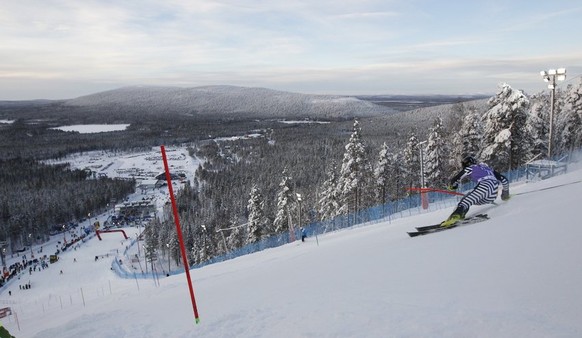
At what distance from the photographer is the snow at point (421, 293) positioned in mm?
4406

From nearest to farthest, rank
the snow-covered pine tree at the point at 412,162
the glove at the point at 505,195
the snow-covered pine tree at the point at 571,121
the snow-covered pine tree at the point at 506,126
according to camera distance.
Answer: the glove at the point at 505,195
the snow-covered pine tree at the point at 506,126
the snow-covered pine tree at the point at 571,121
the snow-covered pine tree at the point at 412,162

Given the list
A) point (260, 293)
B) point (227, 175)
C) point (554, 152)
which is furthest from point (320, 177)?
point (260, 293)

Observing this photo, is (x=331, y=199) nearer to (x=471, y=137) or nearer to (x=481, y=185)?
(x=471, y=137)

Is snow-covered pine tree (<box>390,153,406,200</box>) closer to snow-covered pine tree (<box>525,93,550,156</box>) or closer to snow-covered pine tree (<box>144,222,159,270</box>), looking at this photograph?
snow-covered pine tree (<box>525,93,550,156</box>)

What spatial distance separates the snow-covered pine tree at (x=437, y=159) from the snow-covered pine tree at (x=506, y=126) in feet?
23.0

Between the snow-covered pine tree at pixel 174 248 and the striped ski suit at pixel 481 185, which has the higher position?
the striped ski suit at pixel 481 185

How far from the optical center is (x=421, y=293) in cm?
554

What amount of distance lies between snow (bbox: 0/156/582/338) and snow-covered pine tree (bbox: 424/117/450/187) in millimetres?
30807

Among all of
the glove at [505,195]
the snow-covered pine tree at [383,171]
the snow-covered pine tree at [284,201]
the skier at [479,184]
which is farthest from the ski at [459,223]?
the snow-covered pine tree at [383,171]

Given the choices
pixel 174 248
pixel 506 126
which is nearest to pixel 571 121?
pixel 506 126

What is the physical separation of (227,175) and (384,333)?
155 m

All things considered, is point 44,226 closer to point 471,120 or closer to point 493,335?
point 471,120

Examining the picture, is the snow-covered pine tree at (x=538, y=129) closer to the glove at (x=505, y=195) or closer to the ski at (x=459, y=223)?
the glove at (x=505, y=195)

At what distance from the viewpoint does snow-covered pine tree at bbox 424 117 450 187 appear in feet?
132
